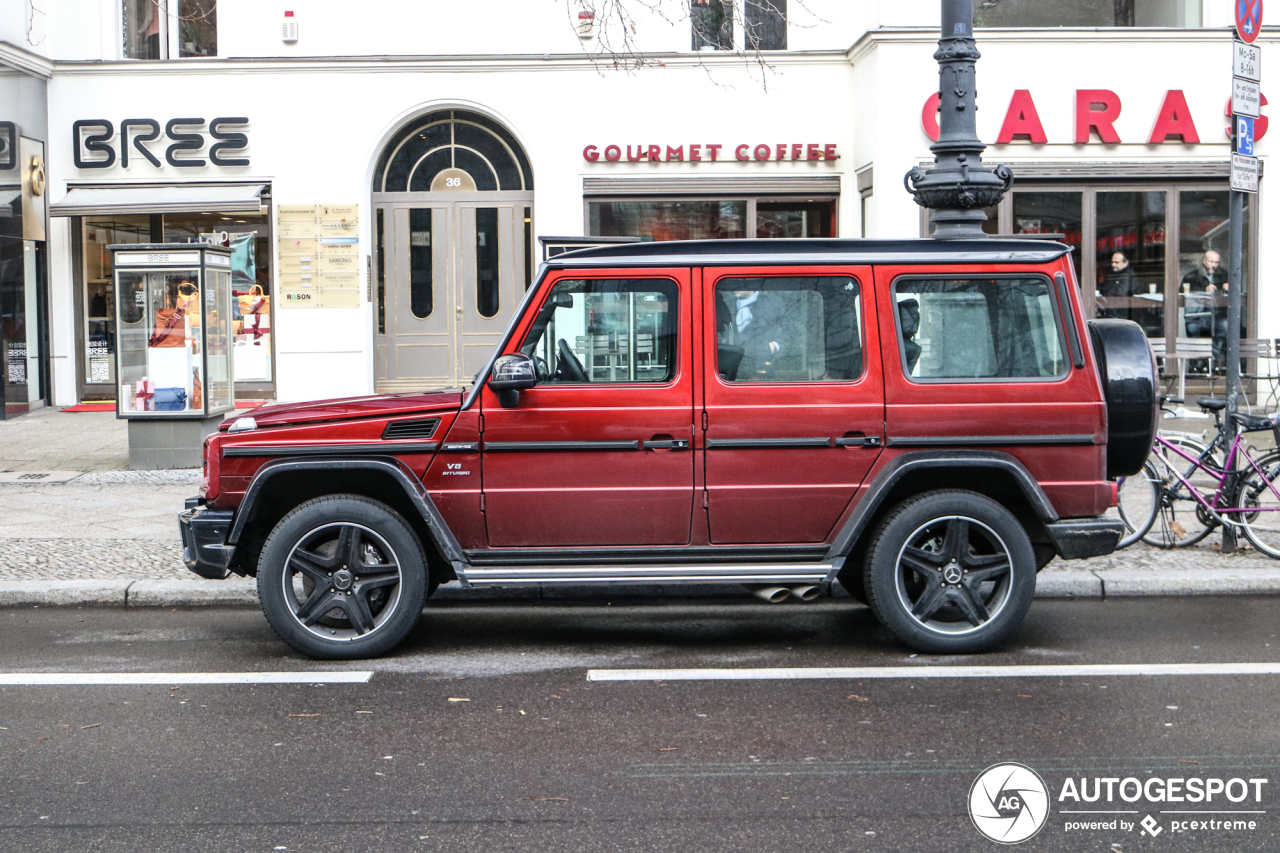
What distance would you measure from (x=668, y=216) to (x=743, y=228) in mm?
1055

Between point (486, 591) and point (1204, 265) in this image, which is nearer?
point (486, 591)

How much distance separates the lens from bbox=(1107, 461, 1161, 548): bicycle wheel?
825 centimetres

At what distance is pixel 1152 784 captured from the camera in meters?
4.20

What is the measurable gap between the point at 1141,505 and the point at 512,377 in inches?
191

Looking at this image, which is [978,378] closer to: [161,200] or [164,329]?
[164,329]

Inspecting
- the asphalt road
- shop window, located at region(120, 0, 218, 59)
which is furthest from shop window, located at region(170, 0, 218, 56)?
the asphalt road

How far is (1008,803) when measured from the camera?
4.07 m

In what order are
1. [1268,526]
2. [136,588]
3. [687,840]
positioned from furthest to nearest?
[1268,526] → [136,588] → [687,840]

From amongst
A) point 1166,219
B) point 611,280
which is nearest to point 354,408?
point 611,280

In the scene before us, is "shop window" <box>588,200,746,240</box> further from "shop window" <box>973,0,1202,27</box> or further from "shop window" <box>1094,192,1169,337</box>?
"shop window" <box>1094,192,1169,337</box>

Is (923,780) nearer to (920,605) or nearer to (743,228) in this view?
(920,605)

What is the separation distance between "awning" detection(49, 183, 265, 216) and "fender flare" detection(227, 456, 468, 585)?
12.1m

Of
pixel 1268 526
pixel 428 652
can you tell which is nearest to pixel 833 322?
pixel 428 652

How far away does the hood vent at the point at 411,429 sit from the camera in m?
5.84
